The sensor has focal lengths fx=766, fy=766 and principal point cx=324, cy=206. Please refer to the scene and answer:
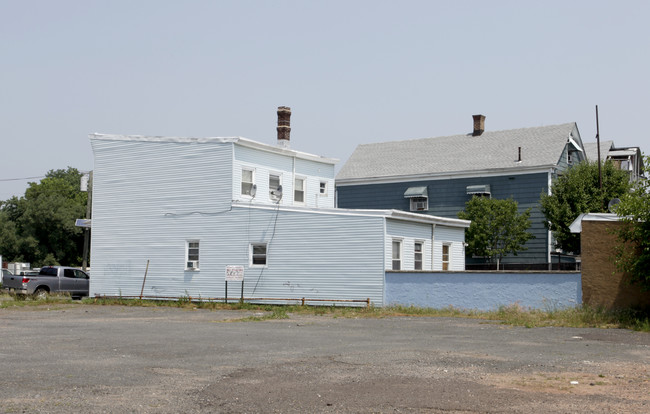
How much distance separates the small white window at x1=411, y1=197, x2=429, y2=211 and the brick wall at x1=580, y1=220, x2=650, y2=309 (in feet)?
77.9

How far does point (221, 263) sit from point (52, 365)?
755 inches

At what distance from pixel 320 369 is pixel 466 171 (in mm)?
33922

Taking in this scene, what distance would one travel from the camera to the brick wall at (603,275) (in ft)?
68.3

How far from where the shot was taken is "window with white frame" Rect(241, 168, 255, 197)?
32.1 meters

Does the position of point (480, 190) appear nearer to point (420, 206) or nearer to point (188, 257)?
point (420, 206)

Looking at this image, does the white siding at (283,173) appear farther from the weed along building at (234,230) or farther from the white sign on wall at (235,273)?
the white sign on wall at (235,273)

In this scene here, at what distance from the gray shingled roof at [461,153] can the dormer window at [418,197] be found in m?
1.08

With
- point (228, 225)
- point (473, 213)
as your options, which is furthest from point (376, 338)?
point (473, 213)

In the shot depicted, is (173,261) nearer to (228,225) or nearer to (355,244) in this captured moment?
(228,225)

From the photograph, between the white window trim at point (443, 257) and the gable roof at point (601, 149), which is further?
the gable roof at point (601, 149)

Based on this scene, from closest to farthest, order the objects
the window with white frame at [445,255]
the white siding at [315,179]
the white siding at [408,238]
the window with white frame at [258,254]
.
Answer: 1. the white siding at [408,238]
2. the window with white frame at [258,254]
3. the window with white frame at [445,255]
4. the white siding at [315,179]

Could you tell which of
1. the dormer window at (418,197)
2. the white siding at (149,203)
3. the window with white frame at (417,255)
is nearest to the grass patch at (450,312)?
the white siding at (149,203)

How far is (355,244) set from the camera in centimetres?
2798

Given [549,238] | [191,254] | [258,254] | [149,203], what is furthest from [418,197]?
[149,203]
